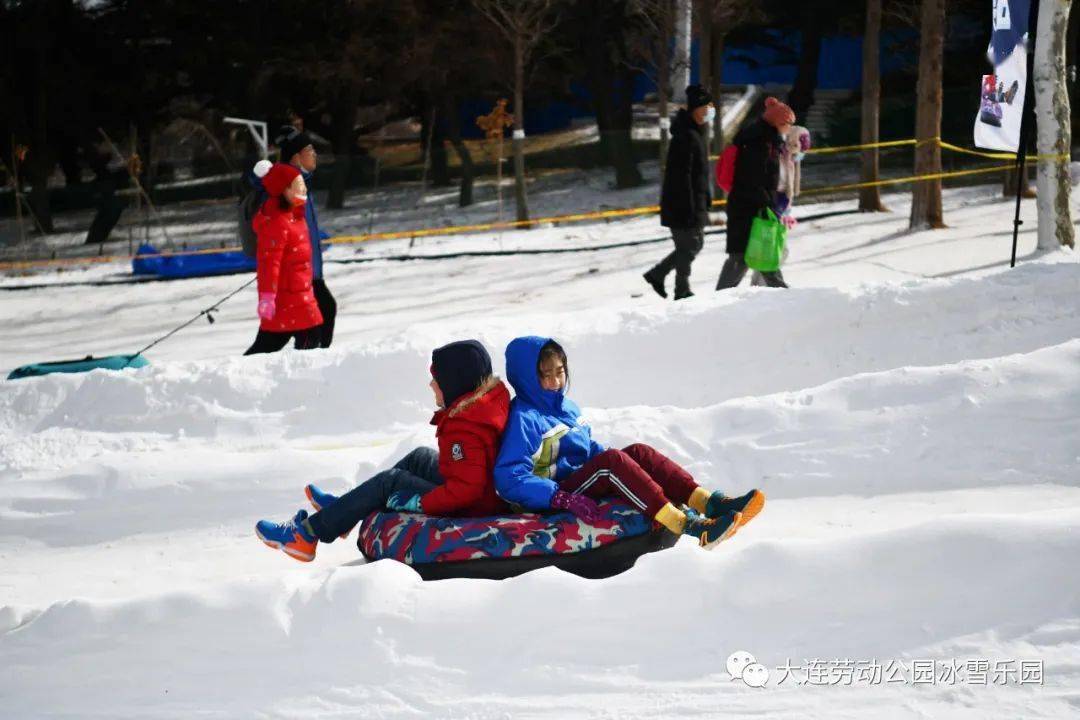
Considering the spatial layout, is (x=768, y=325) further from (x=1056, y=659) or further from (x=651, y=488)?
(x=1056, y=659)

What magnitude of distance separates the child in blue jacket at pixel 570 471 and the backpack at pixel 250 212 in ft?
13.3

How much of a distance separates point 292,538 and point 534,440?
1178 mm

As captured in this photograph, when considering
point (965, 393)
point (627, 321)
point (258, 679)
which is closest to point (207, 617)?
point (258, 679)

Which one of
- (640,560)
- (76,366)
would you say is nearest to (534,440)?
(640,560)

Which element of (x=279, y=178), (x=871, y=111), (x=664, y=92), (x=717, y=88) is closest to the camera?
(x=279, y=178)

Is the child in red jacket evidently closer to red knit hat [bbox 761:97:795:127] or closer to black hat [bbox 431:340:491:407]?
black hat [bbox 431:340:491:407]

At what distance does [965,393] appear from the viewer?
7578 millimetres

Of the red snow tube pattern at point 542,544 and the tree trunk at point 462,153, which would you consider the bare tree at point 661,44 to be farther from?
the red snow tube pattern at point 542,544

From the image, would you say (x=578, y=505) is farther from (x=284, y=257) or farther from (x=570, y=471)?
(x=284, y=257)

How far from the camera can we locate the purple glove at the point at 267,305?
9.42 metres

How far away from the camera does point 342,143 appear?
26609 millimetres

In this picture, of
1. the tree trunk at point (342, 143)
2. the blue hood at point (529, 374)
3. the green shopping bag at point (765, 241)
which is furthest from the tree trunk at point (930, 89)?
the blue hood at point (529, 374)

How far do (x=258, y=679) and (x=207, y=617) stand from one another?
407 millimetres

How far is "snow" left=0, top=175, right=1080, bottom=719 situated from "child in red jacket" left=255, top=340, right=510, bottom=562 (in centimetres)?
50
